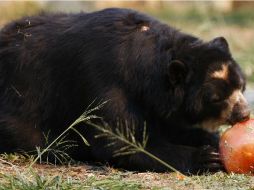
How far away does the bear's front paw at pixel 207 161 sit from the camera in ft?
20.0

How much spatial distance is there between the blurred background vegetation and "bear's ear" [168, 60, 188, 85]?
8.31 m

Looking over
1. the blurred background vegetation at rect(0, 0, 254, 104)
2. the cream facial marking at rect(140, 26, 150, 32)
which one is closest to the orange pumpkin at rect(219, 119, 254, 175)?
the cream facial marking at rect(140, 26, 150, 32)

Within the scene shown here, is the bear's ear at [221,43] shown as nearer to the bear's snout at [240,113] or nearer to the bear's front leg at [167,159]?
the bear's snout at [240,113]

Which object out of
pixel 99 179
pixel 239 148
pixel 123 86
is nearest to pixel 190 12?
pixel 123 86

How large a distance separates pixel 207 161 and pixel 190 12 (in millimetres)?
14838

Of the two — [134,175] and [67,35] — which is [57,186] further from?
[67,35]

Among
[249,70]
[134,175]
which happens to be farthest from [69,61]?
[249,70]

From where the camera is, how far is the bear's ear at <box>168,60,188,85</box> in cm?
598

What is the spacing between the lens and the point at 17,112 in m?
6.52

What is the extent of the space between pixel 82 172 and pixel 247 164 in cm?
127

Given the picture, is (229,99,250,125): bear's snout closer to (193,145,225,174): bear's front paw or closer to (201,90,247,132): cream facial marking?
(201,90,247,132): cream facial marking

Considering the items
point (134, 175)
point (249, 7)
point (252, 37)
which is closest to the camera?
point (134, 175)

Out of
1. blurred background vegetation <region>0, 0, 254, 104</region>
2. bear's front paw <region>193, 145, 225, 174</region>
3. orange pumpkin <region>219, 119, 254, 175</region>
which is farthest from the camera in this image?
blurred background vegetation <region>0, 0, 254, 104</region>

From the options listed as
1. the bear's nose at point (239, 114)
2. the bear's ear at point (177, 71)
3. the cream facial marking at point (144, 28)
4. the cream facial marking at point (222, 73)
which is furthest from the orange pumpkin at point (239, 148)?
the cream facial marking at point (144, 28)
